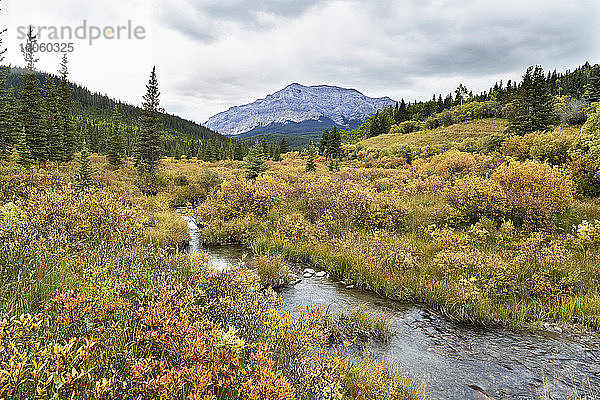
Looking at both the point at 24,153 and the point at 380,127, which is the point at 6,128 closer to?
the point at 24,153

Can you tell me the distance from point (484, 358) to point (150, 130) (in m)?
28.8

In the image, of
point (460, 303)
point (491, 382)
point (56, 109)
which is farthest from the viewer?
point (56, 109)

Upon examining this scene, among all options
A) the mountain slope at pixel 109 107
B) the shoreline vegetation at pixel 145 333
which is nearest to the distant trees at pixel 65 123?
the shoreline vegetation at pixel 145 333

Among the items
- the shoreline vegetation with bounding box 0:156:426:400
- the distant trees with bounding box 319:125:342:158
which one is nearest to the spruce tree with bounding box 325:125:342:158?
the distant trees with bounding box 319:125:342:158

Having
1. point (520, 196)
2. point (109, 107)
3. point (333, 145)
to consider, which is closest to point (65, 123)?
point (333, 145)

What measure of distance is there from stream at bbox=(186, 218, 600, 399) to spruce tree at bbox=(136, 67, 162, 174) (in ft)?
80.6

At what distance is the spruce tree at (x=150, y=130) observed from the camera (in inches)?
1074

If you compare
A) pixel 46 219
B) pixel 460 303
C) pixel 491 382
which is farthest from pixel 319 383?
pixel 46 219

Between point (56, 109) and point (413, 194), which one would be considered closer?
point (413, 194)

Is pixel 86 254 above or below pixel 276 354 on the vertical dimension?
above

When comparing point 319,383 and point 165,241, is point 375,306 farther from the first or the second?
point 165,241

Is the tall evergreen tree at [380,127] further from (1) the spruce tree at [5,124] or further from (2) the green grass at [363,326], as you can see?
(2) the green grass at [363,326]

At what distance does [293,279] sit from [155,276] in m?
4.70

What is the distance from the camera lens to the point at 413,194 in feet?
51.9
